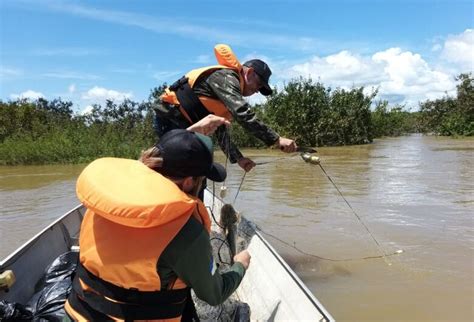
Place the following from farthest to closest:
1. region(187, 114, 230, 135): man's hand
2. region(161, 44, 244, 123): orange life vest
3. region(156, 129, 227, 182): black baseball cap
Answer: region(161, 44, 244, 123): orange life vest < region(187, 114, 230, 135): man's hand < region(156, 129, 227, 182): black baseball cap

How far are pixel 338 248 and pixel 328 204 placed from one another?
2.68 metres

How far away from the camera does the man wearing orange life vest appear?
3.63m

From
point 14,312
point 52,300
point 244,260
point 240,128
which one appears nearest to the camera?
point 244,260

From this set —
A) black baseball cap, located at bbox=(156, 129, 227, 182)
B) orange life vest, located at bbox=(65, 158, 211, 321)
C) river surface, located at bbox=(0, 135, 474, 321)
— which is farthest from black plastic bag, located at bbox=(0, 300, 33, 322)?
river surface, located at bbox=(0, 135, 474, 321)

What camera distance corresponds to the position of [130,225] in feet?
5.21

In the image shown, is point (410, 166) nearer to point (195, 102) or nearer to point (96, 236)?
point (195, 102)

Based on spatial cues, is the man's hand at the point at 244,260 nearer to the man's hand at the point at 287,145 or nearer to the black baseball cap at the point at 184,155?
the black baseball cap at the point at 184,155

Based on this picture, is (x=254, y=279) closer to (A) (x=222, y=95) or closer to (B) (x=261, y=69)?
(A) (x=222, y=95)

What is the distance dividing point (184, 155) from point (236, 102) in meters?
1.91

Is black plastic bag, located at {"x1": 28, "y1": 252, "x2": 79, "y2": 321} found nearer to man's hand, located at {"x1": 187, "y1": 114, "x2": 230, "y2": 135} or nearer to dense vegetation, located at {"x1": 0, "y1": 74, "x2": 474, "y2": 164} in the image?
man's hand, located at {"x1": 187, "y1": 114, "x2": 230, "y2": 135}

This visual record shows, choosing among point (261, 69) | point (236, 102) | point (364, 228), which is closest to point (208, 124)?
point (236, 102)

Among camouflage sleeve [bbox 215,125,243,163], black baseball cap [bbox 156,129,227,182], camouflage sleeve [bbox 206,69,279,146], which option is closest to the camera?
black baseball cap [bbox 156,129,227,182]

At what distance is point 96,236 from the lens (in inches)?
68.4

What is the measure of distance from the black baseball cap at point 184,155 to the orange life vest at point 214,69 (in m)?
1.99
